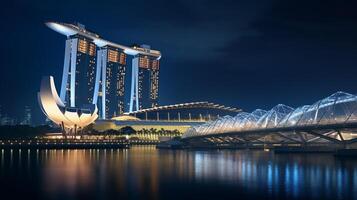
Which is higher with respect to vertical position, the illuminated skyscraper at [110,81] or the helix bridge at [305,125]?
the illuminated skyscraper at [110,81]

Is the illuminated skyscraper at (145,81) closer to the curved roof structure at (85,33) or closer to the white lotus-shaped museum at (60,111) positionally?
the curved roof structure at (85,33)

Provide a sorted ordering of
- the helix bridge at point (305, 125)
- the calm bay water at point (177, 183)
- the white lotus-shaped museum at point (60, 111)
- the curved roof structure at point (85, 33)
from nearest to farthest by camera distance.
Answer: the calm bay water at point (177, 183) → the helix bridge at point (305, 125) → the white lotus-shaped museum at point (60, 111) → the curved roof structure at point (85, 33)

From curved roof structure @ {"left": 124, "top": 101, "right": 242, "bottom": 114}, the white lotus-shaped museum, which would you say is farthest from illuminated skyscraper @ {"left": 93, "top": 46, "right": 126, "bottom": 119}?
the white lotus-shaped museum

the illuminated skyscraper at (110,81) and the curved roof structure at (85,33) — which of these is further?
the illuminated skyscraper at (110,81)

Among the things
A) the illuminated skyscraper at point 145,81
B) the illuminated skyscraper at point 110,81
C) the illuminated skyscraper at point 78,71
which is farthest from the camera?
the illuminated skyscraper at point 145,81

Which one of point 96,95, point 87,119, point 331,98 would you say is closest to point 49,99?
point 87,119

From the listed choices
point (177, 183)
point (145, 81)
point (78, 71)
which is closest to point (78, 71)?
point (78, 71)

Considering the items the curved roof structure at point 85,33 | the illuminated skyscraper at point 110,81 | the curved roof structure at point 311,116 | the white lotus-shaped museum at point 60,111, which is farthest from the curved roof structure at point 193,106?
the curved roof structure at point 311,116
